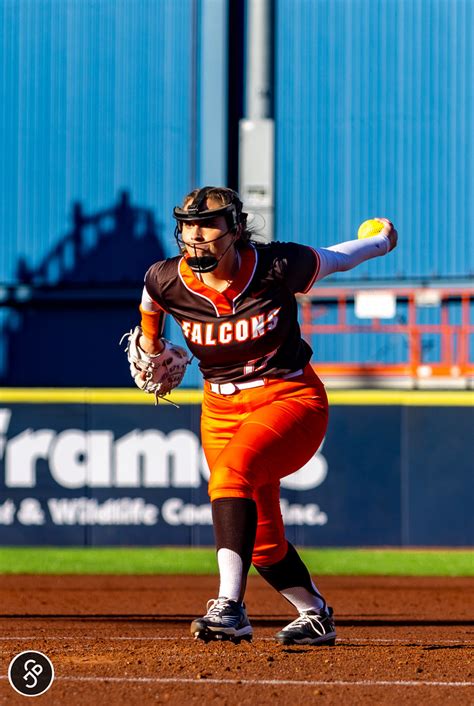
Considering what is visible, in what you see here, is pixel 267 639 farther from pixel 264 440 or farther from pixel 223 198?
pixel 223 198

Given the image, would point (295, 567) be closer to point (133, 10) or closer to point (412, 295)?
point (412, 295)

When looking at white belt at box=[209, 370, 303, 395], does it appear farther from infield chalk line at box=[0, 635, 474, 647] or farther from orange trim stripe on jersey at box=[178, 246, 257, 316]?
infield chalk line at box=[0, 635, 474, 647]

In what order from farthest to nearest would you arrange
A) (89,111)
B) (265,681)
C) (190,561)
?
(89,111) → (190,561) → (265,681)

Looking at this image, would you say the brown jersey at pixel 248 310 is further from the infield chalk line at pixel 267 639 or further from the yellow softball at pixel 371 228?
the infield chalk line at pixel 267 639

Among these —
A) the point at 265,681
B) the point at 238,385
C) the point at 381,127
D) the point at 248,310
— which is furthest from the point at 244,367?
the point at 381,127

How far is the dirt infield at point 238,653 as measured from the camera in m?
3.58

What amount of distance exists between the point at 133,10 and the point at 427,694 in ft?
55.5

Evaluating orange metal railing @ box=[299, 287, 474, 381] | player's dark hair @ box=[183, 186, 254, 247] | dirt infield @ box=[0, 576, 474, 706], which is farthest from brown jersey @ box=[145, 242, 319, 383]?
orange metal railing @ box=[299, 287, 474, 381]

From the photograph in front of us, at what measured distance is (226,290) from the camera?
14.3ft

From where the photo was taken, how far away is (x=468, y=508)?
11.0 metres

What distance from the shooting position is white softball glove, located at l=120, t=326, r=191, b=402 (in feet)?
15.8

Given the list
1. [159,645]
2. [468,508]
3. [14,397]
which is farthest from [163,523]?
[159,645]

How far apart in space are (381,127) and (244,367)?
1486cm

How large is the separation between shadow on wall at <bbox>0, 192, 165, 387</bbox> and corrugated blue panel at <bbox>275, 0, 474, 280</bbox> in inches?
98.8
